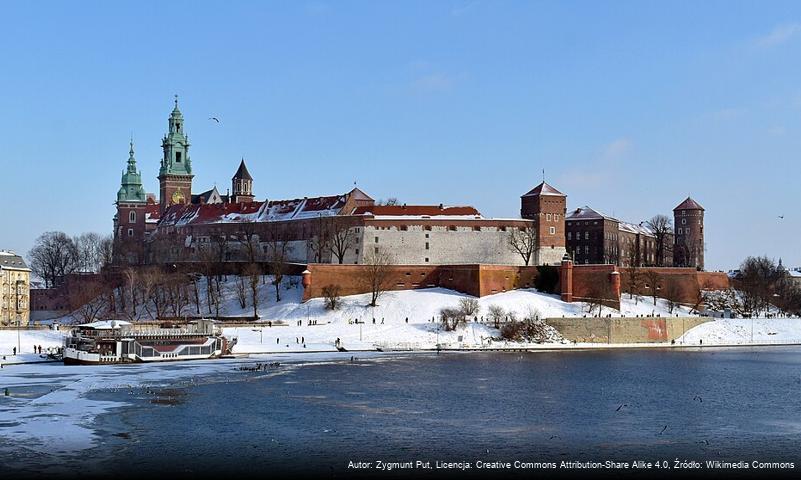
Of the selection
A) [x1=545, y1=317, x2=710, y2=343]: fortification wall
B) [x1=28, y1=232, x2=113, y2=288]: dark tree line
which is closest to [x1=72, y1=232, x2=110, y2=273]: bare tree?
[x1=28, y1=232, x2=113, y2=288]: dark tree line

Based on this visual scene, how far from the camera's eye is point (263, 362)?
49.3 metres

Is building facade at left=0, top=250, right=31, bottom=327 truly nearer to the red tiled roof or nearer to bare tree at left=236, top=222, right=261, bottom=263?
bare tree at left=236, top=222, right=261, bottom=263

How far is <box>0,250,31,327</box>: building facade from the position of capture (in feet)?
220

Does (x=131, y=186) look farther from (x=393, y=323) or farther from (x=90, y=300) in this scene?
(x=393, y=323)

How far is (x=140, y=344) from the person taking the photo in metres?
49.7

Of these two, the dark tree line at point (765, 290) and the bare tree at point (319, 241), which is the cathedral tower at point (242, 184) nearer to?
the bare tree at point (319, 241)

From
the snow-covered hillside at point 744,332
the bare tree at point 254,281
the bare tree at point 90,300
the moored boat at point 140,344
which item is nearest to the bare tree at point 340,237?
the bare tree at point 254,281

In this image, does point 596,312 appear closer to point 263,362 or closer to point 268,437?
point 263,362

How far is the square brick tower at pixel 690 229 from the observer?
100812 mm

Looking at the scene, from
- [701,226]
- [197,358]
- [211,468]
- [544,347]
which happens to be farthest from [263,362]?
[701,226]

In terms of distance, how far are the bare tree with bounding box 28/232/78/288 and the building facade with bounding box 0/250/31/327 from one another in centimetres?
2004

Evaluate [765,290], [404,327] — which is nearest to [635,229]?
[765,290]

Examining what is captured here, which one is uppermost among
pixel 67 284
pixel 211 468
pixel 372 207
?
pixel 372 207

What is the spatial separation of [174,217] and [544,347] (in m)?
44.9
